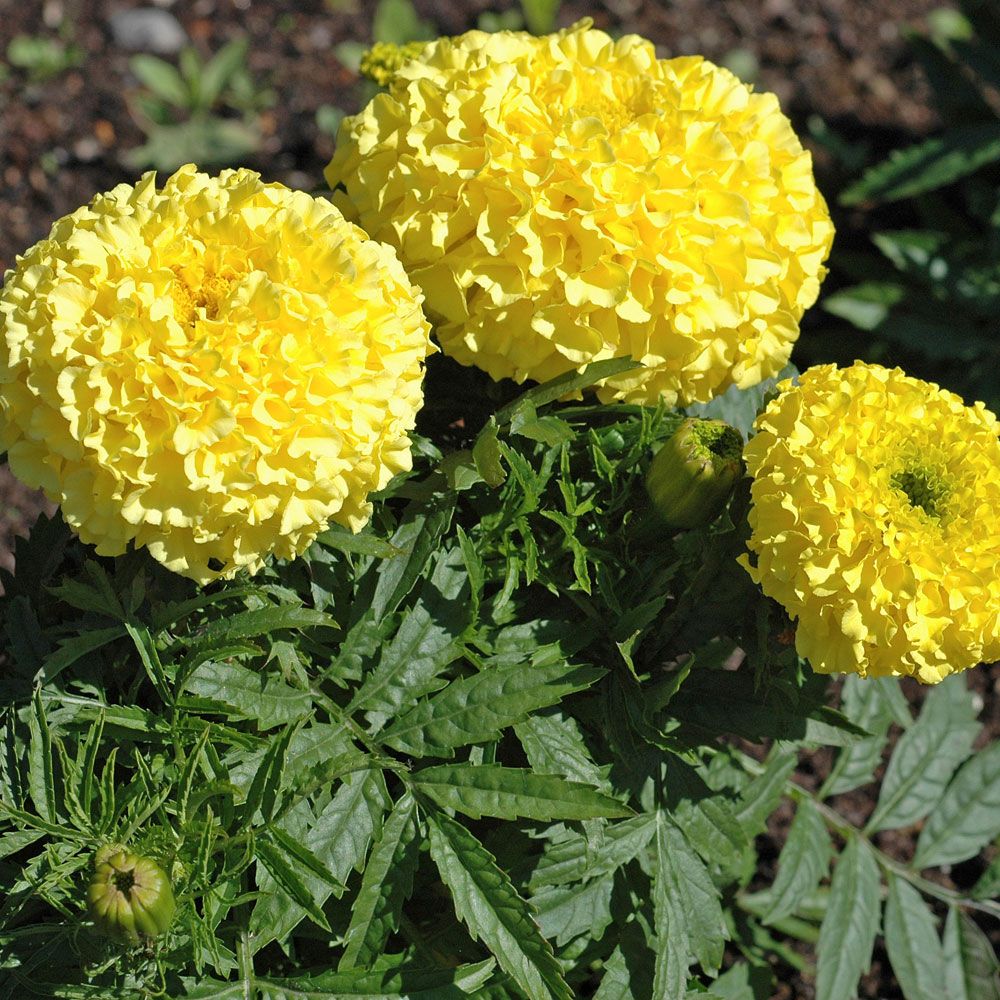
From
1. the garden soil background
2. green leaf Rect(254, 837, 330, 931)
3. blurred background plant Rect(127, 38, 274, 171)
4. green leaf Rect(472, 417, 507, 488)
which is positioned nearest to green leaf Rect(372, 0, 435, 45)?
the garden soil background

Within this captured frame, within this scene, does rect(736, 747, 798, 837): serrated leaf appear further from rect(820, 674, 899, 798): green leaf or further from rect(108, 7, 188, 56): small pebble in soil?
rect(108, 7, 188, 56): small pebble in soil

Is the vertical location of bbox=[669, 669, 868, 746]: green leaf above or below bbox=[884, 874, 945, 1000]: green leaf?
above

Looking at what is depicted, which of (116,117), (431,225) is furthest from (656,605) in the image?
(116,117)

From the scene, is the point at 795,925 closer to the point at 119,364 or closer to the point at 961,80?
the point at 119,364

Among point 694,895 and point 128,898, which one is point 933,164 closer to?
point 694,895

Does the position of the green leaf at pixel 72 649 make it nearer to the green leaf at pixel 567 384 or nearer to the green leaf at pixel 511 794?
the green leaf at pixel 511 794
